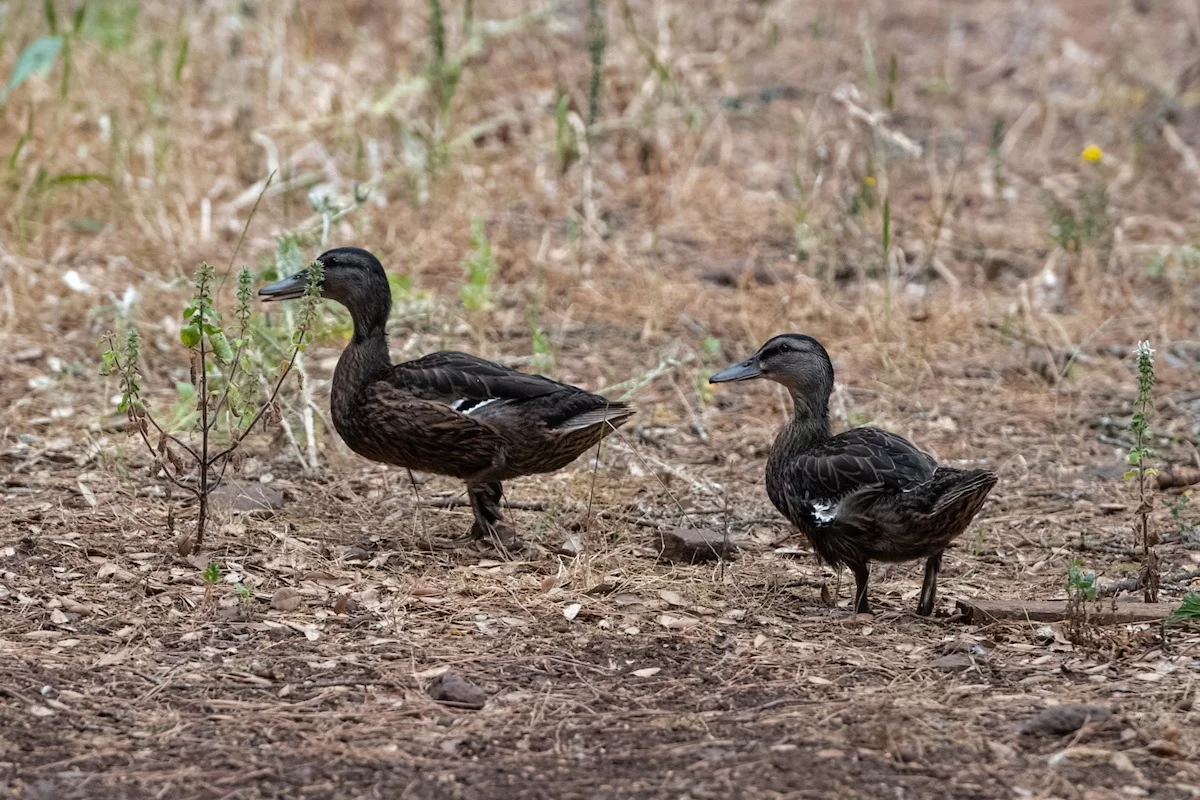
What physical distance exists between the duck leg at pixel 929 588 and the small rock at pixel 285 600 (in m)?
2.20

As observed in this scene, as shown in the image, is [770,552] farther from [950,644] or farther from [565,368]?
[565,368]

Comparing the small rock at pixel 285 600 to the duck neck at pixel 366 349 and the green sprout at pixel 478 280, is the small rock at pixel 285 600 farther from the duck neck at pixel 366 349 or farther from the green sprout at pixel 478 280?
the green sprout at pixel 478 280

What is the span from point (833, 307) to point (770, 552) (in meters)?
2.86

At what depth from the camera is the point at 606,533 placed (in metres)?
5.94

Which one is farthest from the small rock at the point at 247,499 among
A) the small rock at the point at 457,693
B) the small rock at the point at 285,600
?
the small rock at the point at 457,693

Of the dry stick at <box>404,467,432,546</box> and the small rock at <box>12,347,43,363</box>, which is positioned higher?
the small rock at <box>12,347,43,363</box>

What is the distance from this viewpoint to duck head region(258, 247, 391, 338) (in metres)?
6.10

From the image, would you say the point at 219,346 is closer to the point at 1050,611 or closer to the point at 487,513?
the point at 487,513

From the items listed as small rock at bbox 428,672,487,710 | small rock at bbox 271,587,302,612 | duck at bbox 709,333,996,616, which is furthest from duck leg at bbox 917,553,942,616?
small rock at bbox 271,587,302,612

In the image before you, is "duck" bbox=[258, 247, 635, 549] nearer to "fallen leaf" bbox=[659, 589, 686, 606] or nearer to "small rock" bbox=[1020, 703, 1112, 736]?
"fallen leaf" bbox=[659, 589, 686, 606]

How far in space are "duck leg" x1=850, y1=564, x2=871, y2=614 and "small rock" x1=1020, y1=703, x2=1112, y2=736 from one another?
3.80 ft

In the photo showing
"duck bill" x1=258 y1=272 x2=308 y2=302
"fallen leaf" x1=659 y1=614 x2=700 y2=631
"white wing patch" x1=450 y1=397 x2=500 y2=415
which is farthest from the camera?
"duck bill" x1=258 y1=272 x2=308 y2=302

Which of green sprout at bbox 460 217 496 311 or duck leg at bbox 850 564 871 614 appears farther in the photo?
green sprout at bbox 460 217 496 311

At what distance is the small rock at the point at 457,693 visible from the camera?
14.3ft
